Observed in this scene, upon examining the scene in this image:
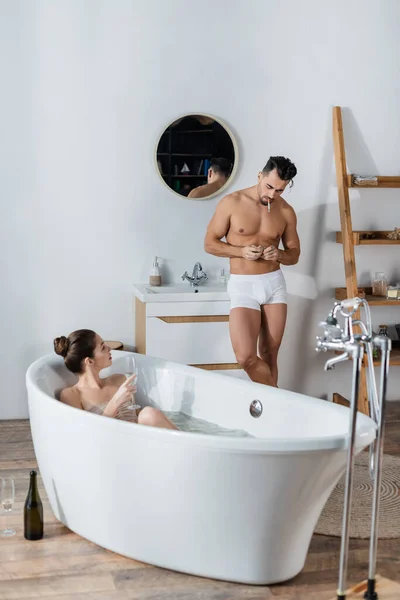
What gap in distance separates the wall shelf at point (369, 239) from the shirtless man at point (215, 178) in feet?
2.66

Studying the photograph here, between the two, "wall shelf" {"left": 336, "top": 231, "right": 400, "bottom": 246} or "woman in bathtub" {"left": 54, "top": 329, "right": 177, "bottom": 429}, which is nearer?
"woman in bathtub" {"left": 54, "top": 329, "right": 177, "bottom": 429}

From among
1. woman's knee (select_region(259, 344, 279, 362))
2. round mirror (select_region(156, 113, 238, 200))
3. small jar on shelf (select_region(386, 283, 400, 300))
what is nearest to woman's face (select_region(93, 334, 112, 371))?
woman's knee (select_region(259, 344, 279, 362))

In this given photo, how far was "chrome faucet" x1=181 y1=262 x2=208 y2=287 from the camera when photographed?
478cm

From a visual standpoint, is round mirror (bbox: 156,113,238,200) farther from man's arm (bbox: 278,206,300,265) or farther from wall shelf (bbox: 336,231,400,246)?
wall shelf (bbox: 336,231,400,246)

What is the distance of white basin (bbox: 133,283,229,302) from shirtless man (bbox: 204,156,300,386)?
0.18m

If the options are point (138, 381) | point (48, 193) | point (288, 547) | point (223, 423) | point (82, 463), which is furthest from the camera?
point (48, 193)

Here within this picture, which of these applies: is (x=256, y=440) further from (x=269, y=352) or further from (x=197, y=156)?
(x=197, y=156)

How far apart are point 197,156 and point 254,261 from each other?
2.75 ft

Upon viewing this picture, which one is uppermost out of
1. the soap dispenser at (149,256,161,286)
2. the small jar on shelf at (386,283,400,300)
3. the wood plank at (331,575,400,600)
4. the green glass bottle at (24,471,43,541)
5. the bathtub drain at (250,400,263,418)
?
the soap dispenser at (149,256,161,286)

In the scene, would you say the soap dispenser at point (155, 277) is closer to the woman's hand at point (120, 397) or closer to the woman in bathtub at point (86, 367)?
the woman in bathtub at point (86, 367)

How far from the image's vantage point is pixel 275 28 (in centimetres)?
477

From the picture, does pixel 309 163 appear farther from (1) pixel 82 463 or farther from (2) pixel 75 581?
(2) pixel 75 581

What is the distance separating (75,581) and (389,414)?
9.10 feet

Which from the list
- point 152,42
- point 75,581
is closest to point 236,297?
point 152,42
